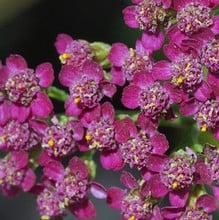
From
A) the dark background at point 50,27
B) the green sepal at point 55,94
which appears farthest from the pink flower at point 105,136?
the dark background at point 50,27

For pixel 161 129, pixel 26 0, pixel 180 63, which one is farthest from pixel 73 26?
pixel 180 63

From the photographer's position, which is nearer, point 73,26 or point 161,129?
point 161,129

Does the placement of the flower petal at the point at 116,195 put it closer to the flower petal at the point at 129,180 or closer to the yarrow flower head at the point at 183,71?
the flower petal at the point at 129,180

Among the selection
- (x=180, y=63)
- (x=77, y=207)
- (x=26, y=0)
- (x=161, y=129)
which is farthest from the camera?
(x=26, y=0)

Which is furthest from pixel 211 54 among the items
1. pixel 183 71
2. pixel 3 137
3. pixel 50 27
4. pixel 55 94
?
pixel 50 27

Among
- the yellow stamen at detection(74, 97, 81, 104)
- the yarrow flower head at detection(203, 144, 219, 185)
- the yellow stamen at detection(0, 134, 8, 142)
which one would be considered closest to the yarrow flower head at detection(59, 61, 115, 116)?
the yellow stamen at detection(74, 97, 81, 104)

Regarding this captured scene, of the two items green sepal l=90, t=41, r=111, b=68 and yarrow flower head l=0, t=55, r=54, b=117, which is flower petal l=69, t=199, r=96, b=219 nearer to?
yarrow flower head l=0, t=55, r=54, b=117

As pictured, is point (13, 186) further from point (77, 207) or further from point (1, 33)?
point (1, 33)
